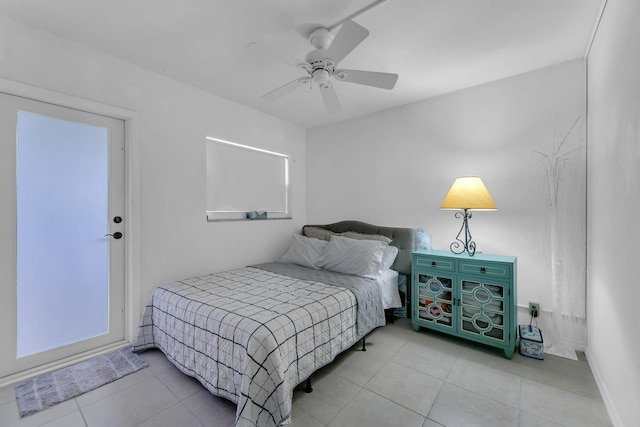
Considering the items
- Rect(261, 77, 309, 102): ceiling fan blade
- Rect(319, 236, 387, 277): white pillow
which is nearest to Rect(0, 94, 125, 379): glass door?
Rect(261, 77, 309, 102): ceiling fan blade

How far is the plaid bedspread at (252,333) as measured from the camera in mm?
1488

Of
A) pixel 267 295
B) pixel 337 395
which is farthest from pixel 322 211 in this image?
pixel 337 395

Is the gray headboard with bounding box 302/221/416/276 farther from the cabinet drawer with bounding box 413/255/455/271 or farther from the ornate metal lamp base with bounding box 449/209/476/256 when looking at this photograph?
the ornate metal lamp base with bounding box 449/209/476/256

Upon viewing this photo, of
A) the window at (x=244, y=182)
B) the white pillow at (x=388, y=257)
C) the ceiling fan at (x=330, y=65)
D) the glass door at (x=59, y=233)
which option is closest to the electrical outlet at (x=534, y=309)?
the white pillow at (x=388, y=257)

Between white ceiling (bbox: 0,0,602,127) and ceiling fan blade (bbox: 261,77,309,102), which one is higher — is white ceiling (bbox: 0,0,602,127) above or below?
above

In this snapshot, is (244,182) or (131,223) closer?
(131,223)

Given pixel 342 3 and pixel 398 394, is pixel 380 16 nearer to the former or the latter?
pixel 342 3

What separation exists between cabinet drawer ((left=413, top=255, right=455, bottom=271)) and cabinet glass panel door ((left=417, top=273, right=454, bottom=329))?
93 millimetres

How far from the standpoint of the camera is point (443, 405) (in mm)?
1719

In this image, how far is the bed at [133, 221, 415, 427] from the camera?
4.91 feet

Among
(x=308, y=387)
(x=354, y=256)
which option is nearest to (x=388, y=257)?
(x=354, y=256)

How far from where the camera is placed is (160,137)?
8.75 feet

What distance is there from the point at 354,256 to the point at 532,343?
5.45 feet

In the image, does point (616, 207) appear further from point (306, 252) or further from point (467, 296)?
point (306, 252)
